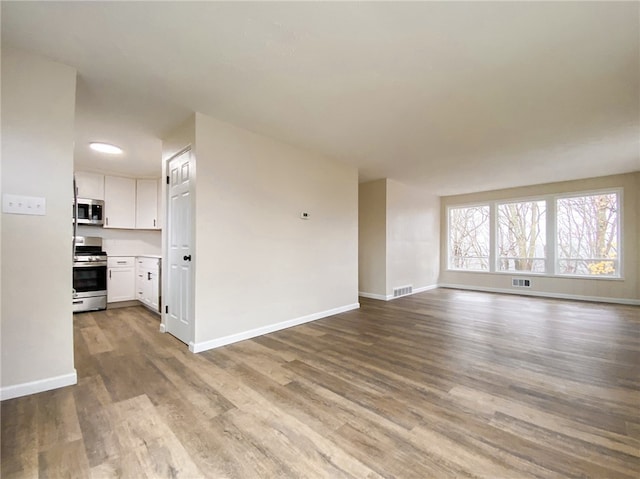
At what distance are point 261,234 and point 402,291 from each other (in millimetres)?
3913

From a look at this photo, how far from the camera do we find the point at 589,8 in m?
1.59

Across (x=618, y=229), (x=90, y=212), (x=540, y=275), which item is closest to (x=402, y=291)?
(x=540, y=275)

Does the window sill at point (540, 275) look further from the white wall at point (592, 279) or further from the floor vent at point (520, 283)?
the floor vent at point (520, 283)

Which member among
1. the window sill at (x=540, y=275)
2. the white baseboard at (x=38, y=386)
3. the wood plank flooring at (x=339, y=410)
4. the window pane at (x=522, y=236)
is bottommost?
the wood plank flooring at (x=339, y=410)

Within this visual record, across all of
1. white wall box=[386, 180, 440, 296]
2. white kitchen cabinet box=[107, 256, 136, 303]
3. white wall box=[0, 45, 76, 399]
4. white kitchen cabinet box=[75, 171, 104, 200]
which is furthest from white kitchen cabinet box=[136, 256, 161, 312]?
white wall box=[386, 180, 440, 296]

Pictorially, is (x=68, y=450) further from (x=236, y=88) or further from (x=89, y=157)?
(x=89, y=157)

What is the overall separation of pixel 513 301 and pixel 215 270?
566 cm

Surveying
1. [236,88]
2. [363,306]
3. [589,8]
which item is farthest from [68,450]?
[363,306]

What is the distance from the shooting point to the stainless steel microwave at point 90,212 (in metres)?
4.74

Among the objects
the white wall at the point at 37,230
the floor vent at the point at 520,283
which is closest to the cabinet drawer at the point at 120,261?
the white wall at the point at 37,230

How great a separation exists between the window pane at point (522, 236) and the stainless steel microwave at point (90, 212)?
843 cm

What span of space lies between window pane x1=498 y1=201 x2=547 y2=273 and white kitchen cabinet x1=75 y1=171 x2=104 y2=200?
27.8 ft

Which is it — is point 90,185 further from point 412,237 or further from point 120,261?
point 412,237

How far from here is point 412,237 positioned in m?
6.54
